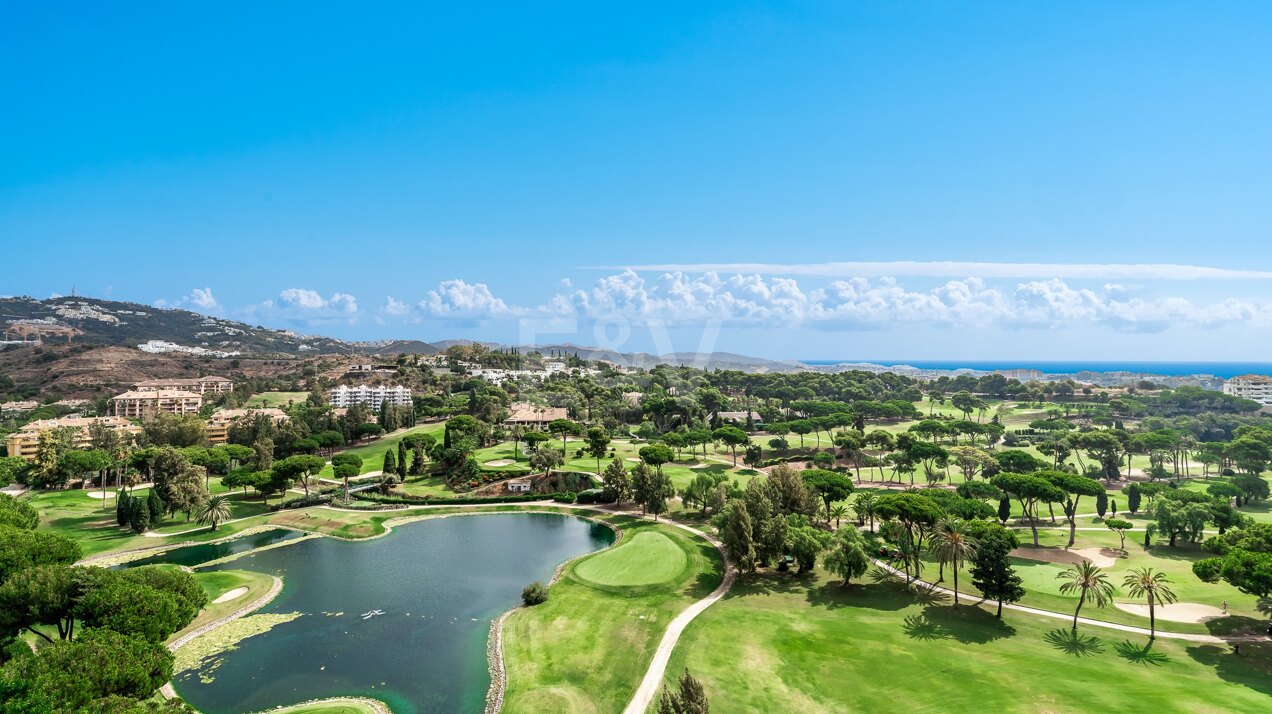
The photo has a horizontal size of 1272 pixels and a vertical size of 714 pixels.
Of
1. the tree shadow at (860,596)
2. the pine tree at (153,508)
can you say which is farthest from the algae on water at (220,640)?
the tree shadow at (860,596)

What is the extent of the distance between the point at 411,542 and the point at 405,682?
28.4 m

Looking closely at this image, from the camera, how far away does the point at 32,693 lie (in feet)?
66.8

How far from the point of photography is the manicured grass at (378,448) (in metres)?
91.3

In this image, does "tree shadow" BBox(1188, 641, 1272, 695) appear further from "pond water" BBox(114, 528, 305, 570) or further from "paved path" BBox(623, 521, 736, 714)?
"pond water" BBox(114, 528, 305, 570)

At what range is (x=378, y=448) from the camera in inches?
4055

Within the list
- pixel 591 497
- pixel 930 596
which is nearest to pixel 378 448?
pixel 591 497

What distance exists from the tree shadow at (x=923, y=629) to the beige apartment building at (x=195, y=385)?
630ft

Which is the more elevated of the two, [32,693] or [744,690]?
[32,693]

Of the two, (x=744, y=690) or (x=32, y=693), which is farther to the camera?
(x=744, y=690)

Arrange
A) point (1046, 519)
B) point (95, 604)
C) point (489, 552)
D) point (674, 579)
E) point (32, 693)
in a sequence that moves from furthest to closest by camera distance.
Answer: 1. point (1046, 519)
2. point (489, 552)
3. point (674, 579)
4. point (95, 604)
5. point (32, 693)

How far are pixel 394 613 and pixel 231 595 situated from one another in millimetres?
13990

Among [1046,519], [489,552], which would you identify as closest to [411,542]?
[489,552]

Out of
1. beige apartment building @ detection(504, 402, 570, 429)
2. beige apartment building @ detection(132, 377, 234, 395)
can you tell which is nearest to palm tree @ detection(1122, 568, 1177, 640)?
beige apartment building @ detection(504, 402, 570, 429)

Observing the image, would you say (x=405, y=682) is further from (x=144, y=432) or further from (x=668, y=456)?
(x=144, y=432)
